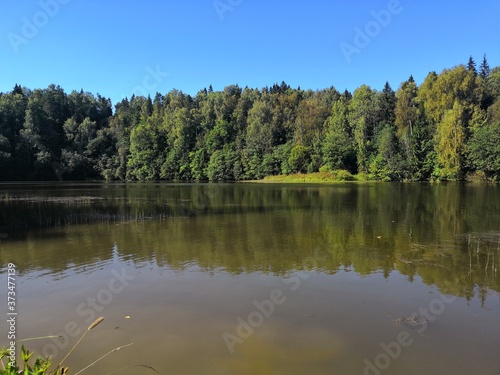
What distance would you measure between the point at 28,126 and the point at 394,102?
112826 mm

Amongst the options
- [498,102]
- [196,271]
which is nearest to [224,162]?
[498,102]

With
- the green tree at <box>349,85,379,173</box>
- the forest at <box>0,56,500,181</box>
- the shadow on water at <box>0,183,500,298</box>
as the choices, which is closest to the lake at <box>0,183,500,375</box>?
the shadow on water at <box>0,183,500,298</box>

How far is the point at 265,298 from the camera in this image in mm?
9570

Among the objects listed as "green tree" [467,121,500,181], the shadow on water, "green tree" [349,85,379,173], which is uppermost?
"green tree" [349,85,379,173]

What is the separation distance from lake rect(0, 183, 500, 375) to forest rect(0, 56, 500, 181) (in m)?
71.1

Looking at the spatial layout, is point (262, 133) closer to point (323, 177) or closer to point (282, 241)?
point (323, 177)

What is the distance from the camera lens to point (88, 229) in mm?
20406

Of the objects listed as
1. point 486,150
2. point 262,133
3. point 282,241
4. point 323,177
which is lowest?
point 282,241

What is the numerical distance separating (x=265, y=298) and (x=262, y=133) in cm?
10851

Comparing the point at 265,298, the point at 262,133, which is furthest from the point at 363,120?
the point at 265,298

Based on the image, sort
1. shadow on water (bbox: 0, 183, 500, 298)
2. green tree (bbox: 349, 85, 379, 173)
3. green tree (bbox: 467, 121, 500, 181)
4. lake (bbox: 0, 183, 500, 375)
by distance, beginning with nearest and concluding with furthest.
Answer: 1. lake (bbox: 0, 183, 500, 375)
2. shadow on water (bbox: 0, 183, 500, 298)
3. green tree (bbox: 467, 121, 500, 181)
4. green tree (bbox: 349, 85, 379, 173)

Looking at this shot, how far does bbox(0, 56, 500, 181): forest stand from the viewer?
83500 mm

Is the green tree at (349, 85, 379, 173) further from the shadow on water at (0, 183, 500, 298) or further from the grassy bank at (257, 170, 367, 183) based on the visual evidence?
the shadow on water at (0, 183, 500, 298)

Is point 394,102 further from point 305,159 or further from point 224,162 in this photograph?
point 224,162
